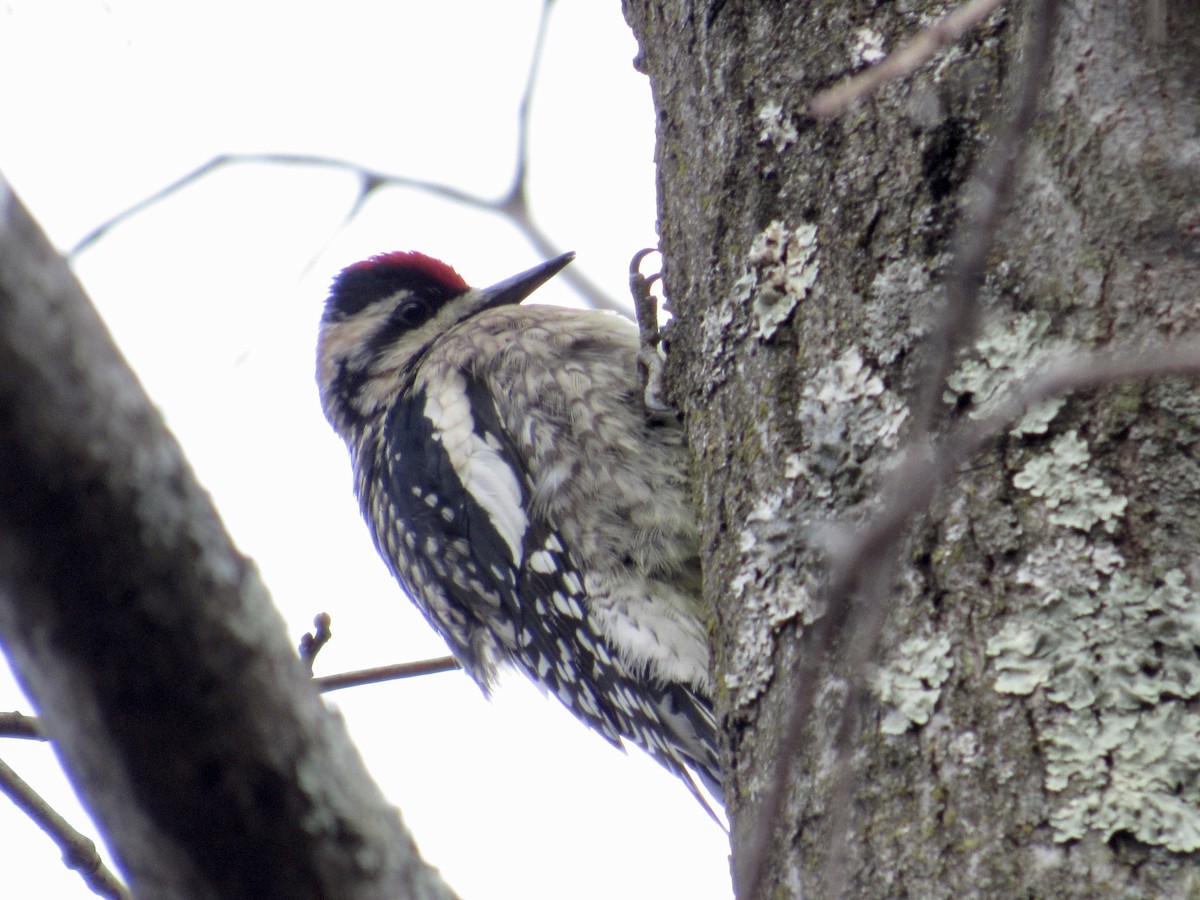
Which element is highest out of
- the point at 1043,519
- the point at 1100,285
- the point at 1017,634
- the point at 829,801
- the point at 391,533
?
the point at 1100,285

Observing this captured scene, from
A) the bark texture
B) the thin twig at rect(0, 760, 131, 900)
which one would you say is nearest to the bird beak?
the thin twig at rect(0, 760, 131, 900)

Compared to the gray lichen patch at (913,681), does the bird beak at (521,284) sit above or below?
above

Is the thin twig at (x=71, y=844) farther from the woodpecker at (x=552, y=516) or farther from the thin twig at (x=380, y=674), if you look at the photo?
the woodpecker at (x=552, y=516)

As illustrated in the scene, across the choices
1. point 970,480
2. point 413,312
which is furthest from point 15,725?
point 413,312

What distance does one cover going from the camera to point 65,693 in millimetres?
978

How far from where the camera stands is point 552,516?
10.1 ft

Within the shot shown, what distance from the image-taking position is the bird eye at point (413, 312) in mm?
4316

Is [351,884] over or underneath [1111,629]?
over

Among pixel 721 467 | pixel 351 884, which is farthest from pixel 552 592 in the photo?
pixel 351 884

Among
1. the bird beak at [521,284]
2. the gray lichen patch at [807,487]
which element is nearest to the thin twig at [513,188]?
the bird beak at [521,284]

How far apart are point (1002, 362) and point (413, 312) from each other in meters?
2.95

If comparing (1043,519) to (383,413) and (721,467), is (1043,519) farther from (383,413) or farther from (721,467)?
(383,413)

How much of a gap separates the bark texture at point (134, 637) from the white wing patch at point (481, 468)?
83.8 inches

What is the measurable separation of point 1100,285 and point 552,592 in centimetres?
181
